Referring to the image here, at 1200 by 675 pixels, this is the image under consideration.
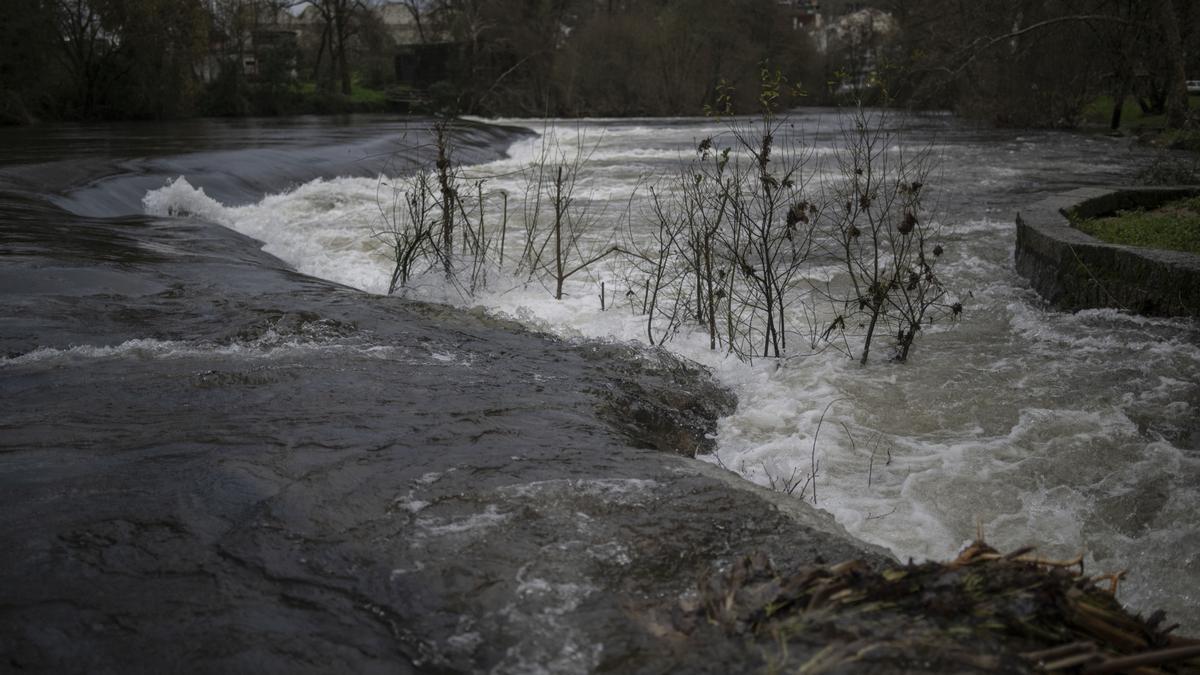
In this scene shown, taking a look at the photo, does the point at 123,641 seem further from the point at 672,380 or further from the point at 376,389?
the point at 672,380

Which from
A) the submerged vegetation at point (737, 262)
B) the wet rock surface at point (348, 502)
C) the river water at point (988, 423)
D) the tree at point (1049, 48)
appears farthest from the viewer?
the tree at point (1049, 48)

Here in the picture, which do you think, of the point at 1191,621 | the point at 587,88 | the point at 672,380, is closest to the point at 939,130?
the point at 587,88

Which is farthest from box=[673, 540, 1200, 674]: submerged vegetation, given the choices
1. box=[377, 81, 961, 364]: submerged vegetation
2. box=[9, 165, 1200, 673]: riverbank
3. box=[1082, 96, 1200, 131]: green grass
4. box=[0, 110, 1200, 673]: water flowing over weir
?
box=[1082, 96, 1200, 131]: green grass

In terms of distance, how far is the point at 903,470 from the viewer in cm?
520

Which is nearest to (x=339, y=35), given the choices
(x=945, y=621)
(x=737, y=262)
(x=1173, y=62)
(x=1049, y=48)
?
(x=1049, y=48)

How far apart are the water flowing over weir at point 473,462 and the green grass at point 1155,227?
1102 mm

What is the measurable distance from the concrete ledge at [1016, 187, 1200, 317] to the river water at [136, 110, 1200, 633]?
0.58 feet

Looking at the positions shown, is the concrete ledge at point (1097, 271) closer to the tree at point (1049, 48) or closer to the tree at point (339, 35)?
the tree at point (1049, 48)

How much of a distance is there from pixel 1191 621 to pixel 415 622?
2.84m

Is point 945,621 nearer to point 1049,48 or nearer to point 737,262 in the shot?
point 737,262

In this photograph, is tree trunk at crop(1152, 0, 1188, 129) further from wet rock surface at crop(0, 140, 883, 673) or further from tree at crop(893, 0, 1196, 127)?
wet rock surface at crop(0, 140, 883, 673)

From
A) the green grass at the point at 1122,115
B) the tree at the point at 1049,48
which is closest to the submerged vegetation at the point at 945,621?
the tree at the point at 1049,48

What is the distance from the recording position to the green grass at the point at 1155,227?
8859 millimetres

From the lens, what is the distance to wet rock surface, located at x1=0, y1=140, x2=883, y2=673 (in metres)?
2.87
